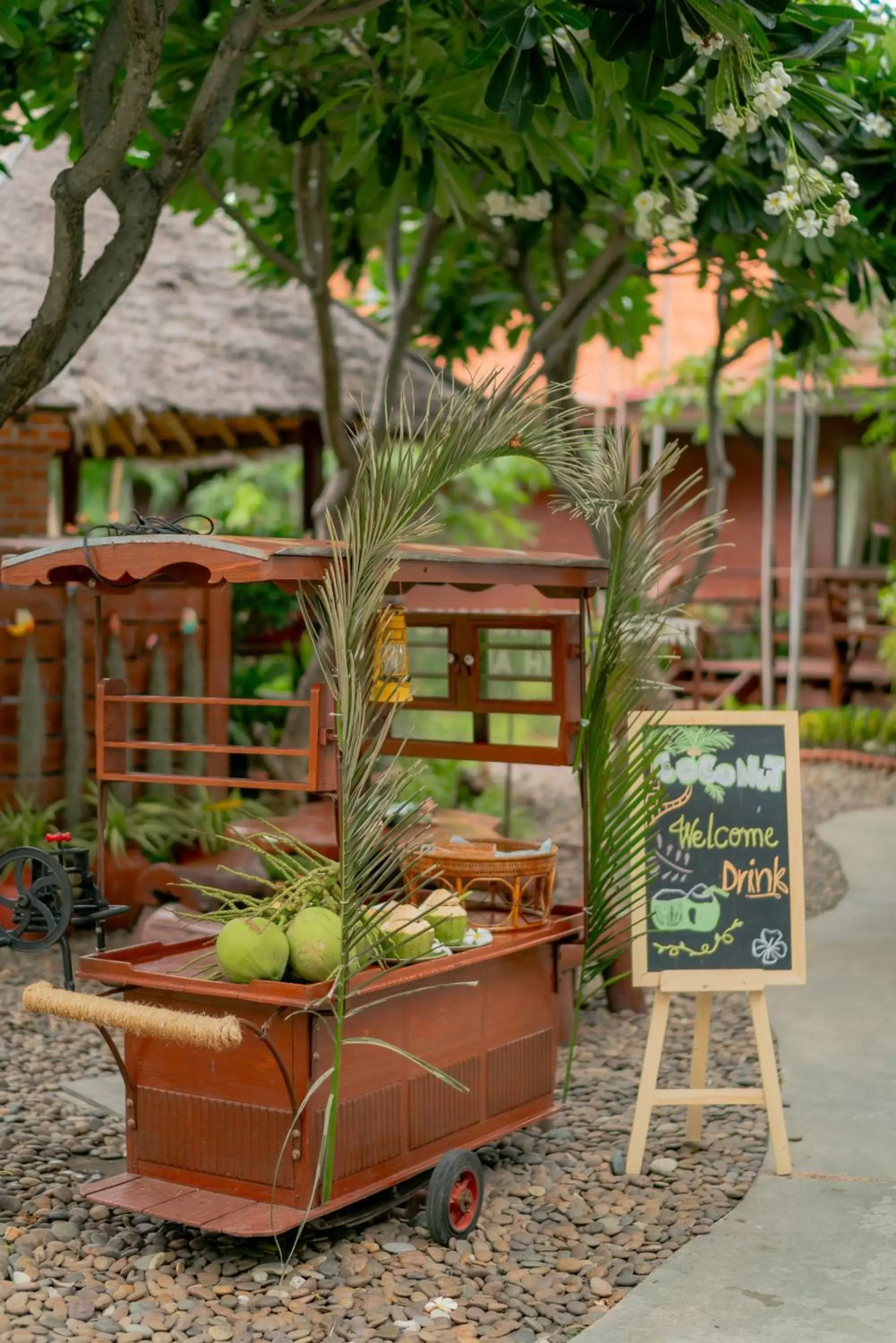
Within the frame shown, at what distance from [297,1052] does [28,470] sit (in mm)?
7984

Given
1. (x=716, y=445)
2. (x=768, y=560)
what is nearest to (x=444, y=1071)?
(x=716, y=445)

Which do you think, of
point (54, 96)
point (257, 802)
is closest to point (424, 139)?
point (54, 96)

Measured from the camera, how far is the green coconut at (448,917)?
15.0 feet

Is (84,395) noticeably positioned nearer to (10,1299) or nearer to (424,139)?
(424,139)

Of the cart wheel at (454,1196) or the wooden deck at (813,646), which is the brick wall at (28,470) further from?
the cart wheel at (454,1196)

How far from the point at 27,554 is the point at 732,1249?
2.84m

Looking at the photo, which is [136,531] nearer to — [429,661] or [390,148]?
[390,148]

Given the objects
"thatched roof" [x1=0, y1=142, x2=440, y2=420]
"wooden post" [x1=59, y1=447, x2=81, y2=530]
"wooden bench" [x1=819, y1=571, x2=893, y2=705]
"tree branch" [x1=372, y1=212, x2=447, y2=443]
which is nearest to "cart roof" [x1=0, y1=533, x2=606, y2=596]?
"tree branch" [x1=372, y1=212, x2=447, y2=443]

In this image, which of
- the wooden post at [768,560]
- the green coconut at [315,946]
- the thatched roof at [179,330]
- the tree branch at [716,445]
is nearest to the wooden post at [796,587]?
the wooden post at [768,560]

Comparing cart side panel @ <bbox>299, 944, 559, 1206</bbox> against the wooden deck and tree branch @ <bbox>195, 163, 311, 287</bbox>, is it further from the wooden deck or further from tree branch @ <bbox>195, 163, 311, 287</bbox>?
the wooden deck

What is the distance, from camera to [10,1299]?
3904 mm

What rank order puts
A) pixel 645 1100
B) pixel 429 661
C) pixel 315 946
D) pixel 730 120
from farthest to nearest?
1. pixel 429 661
2. pixel 645 1100
3. pixel 730 120
4. pixel 315 946

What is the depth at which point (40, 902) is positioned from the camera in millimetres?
4383

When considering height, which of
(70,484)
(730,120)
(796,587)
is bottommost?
(796,587)
